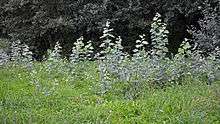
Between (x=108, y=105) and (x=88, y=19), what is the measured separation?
10.5m

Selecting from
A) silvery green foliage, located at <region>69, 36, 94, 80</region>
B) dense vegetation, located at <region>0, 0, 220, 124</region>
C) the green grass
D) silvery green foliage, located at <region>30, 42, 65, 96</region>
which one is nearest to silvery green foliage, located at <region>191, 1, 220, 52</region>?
dense vegetation, located at <region>0, 0, 220, 124</region>

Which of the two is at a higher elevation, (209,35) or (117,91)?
(209,35)

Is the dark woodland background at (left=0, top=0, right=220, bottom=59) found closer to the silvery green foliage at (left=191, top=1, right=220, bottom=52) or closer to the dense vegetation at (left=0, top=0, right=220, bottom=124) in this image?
the dense vegetation at (left=0, top=0, right=220, bottom=124)

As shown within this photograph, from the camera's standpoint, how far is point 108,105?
9.31 meters

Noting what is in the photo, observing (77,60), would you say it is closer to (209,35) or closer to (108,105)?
(108,105)

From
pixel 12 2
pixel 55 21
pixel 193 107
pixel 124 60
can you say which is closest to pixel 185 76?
pixel 124 60

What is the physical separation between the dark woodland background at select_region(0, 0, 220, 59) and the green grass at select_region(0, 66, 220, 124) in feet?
27.6

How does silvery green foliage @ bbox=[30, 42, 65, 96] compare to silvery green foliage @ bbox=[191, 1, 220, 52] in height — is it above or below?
below

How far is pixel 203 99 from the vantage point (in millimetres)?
9039

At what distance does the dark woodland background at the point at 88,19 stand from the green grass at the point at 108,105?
8428 mm

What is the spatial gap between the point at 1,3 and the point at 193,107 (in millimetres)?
14227

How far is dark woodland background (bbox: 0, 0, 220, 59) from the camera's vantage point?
1917 centimetres

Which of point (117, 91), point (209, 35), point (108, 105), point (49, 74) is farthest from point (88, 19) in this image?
point (108, 105)

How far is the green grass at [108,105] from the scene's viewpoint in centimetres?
828
